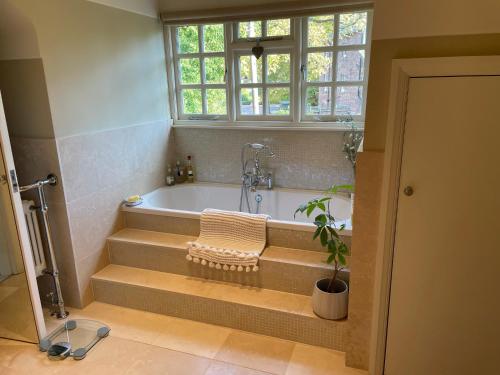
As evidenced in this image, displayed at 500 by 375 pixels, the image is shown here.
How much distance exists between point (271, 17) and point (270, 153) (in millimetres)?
1084

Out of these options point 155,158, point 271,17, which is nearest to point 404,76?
point 271,17

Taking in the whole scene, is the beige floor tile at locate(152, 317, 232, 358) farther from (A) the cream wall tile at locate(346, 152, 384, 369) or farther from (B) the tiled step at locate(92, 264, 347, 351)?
(A) the cream wall tile at locate(346, 152, 384, 369)

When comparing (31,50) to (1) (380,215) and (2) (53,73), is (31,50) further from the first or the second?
(1) (380,215)

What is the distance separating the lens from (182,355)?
2.15 meters

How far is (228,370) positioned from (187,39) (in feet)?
8.83

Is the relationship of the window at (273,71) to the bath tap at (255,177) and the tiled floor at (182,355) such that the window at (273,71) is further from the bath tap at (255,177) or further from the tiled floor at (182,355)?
the tiled floor at (182,355)

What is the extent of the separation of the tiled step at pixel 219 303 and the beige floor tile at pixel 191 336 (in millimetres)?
47

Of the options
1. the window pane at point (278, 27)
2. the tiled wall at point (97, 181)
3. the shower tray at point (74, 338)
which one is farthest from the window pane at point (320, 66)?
the shower tray at point (74, 338)

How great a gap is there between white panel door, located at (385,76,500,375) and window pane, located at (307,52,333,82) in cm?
158

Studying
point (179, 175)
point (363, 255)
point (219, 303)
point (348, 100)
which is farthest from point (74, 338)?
point (348, 100)

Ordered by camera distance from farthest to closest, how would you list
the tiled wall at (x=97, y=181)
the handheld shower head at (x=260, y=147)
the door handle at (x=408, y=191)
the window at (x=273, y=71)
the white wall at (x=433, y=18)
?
the handheld shower head at (x=260, y=147)
the window at (x=273, y=71)
the tiled wall at (x=97, y=181)
the door handle at (x=408, y=191)
the white wall at (x=433, y=18)

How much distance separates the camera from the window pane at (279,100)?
323cm

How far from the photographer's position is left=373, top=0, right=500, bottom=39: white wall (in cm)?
143

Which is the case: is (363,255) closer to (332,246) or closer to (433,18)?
(332,246)
